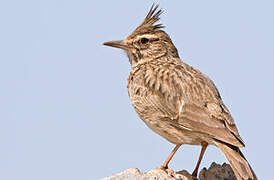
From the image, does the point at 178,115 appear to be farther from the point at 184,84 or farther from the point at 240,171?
the point at 240,171

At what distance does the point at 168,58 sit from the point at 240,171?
3543 mm

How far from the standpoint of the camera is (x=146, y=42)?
11602 millimetres

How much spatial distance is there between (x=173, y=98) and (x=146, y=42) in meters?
2.05

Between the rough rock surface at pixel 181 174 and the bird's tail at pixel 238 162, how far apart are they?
788 millimetres

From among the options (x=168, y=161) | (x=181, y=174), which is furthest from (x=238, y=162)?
(x=168, y=161)

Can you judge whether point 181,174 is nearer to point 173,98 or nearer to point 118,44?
point 173,98

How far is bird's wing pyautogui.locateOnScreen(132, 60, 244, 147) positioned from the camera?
9102 mm

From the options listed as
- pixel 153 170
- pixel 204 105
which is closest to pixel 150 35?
pixel 204 105

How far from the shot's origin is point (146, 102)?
1012cm

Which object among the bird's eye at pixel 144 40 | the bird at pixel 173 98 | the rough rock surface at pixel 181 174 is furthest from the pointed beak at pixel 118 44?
the rough rock surface at pixel 181 174

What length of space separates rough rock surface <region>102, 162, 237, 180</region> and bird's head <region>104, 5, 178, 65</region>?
2674mm

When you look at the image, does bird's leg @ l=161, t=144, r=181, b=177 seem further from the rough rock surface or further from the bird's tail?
the bird's tail

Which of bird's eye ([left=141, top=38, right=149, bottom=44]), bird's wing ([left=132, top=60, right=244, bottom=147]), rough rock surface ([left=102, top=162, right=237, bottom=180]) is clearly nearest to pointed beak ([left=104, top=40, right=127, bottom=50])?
bird's eye ([left=141, top=38, right=149, bottom=44])

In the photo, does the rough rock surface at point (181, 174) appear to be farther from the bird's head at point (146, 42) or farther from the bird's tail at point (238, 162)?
the bird's head at point (146, 42)
